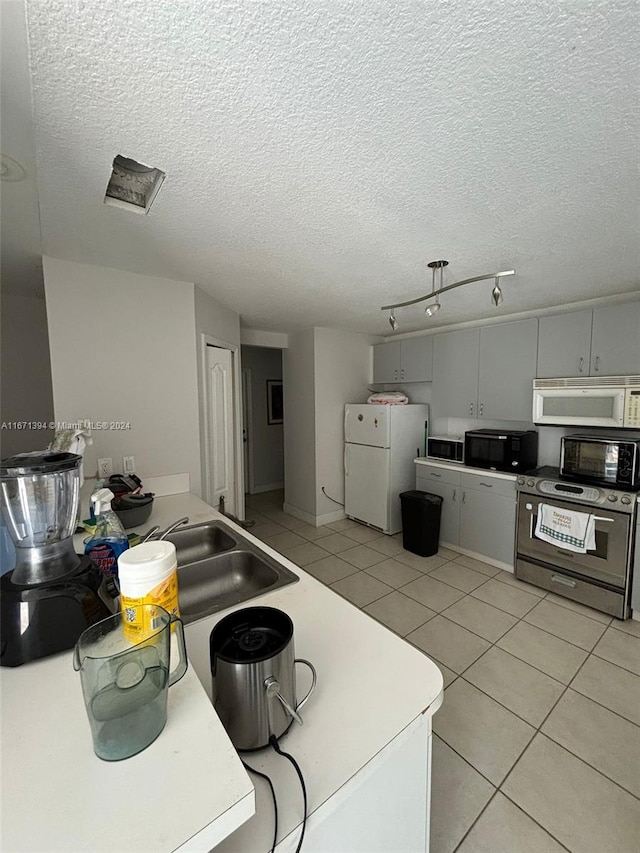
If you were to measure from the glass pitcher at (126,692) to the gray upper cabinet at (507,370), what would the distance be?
10.4 ft

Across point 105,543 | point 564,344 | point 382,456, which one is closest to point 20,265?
point 105,543

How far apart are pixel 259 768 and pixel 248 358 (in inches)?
191

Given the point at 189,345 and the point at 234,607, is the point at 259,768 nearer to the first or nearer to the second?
the point at 234,607

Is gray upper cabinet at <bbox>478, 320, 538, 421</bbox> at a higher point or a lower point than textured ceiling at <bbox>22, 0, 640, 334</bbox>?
lower

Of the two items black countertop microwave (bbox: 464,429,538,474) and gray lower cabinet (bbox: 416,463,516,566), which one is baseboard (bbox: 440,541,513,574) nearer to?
gray lower cabinet (bbox: 416,463,516,566)

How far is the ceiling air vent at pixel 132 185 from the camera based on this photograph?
47.2 inches

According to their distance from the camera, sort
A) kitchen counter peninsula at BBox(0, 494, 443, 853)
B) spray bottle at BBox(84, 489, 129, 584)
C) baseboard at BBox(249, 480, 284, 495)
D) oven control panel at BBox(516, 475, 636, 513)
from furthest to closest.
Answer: baseboard at BBox(249, 480, 284, 495) → oven control panel at BBox(516, 475, 636, 513) → spray bottle at BBox(84, 489, 129, 584) → kitchen counter peninsula at BBox(0, 494, 443, 853)

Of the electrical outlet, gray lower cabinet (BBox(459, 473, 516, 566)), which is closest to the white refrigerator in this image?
gray lower cabinet (BBox(459, 473, 516, 566))

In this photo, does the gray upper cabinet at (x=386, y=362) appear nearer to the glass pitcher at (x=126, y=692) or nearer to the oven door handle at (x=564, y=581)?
the oven door handle at (x=564, y=581)

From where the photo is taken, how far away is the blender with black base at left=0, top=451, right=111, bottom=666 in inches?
28.2

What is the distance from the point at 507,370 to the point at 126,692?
3.33 meters

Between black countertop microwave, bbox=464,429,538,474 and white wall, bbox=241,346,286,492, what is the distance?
122 inches

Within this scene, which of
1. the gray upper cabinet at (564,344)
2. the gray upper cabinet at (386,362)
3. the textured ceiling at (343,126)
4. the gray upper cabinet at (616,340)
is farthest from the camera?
the gray upper cabinet at (386,362)

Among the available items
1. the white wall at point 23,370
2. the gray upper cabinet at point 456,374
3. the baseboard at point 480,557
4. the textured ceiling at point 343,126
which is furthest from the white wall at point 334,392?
the white wall at point 23,370
